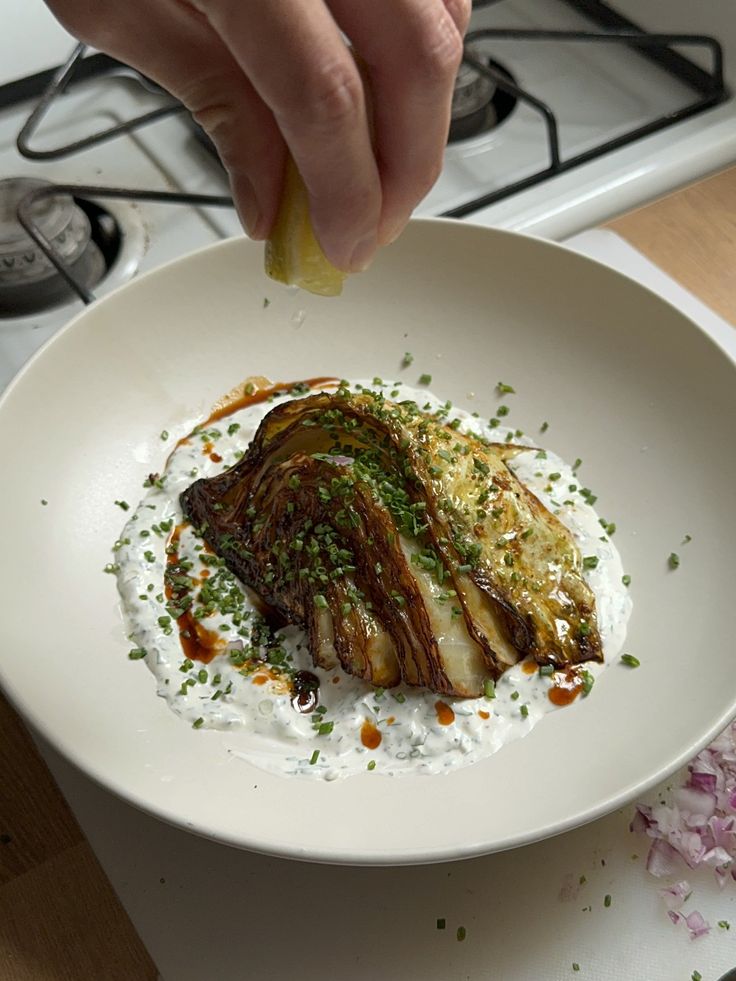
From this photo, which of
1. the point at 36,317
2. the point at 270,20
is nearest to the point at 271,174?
the point at 270,20

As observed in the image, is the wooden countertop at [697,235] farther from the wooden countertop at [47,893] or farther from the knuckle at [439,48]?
the wooden countertop at [47,893]

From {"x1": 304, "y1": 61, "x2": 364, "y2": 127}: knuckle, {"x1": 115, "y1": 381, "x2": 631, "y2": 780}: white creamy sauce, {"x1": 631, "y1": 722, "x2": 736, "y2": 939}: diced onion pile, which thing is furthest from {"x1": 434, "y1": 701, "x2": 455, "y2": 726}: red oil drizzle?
{"x1": 304, "y1": 61, "x2": 364, "y2": 127}: knuckle

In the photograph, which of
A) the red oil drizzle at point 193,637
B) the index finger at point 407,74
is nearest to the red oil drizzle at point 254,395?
the red oil drizzle at point 193,637

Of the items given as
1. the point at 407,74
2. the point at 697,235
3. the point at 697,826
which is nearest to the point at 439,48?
the point at 407,74

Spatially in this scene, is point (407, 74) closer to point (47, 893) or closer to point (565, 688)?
point (565, 688)

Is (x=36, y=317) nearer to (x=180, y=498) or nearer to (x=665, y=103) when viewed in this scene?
(x=180, y=498)

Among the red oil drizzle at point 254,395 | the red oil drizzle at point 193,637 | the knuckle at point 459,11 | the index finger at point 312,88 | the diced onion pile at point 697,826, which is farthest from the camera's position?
the red oil drizzle at point 254,395

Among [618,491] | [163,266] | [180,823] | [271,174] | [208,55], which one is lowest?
→ [618,491]
